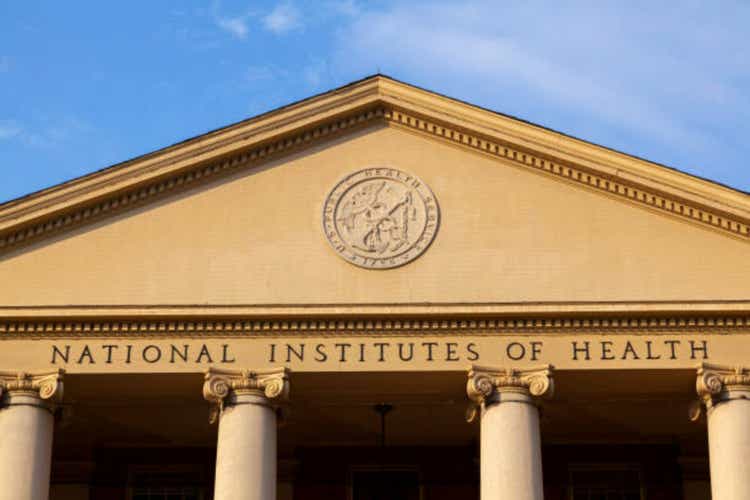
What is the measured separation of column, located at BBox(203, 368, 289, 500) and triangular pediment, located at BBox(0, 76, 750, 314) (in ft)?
4.96

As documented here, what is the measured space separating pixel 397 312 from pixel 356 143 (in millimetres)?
4207

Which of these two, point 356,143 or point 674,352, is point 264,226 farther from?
point 674,352

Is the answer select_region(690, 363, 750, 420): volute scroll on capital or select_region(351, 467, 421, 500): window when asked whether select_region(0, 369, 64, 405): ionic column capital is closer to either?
select_region(351, 467, 421, 500): window

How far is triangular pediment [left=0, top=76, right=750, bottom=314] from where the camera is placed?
3394 cm

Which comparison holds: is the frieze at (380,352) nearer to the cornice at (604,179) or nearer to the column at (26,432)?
the column at (26,432)

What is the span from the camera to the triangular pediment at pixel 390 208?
33938 mm

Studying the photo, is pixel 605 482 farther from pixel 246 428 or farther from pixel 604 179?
pixel 246 428

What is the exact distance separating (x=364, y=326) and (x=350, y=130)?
181 inches

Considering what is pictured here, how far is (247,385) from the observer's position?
108 ft

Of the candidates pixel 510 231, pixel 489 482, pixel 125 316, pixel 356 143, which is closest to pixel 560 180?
pixel 510 231

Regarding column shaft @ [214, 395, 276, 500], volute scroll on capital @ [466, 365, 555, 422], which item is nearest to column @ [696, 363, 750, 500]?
volute scroll on capital @ [466, 365, 555, 422]

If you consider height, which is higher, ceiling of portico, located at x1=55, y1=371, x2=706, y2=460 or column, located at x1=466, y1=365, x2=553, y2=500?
ceiling of portico, located at x1=55, y1=371, x2=706, y2=460

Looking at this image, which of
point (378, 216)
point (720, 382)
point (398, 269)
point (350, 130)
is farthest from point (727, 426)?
point (350, 130)

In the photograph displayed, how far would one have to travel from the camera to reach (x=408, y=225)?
34.6 m
